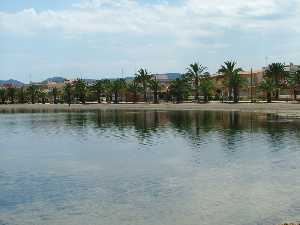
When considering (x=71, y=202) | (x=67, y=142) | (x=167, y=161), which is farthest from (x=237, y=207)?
(x=67, y=142)

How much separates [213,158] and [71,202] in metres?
13.4

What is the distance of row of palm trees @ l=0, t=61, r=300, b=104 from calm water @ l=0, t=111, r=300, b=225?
67793mm

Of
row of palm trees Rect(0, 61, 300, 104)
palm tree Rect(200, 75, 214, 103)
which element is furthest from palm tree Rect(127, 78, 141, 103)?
palm tree Rect(200, 75, 214, 103)

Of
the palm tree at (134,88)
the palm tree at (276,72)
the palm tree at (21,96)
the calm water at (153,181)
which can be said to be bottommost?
the calm water at (153,181)

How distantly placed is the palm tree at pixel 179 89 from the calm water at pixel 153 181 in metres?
82.0

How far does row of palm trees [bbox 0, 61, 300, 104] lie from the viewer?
110 m

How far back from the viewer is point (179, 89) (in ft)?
419

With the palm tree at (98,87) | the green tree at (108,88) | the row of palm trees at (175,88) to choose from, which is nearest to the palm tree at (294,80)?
the row of palm trees at (175,88)

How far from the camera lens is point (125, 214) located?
1834cm

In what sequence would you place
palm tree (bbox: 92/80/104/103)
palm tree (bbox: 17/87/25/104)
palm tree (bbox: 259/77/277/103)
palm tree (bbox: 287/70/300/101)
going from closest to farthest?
palm tree (bbox: 287/70/300/101) → palm tree (bbox: 259/77/277/103) → palm tree (bbox: 92/80/104/103) → palm tree (bbox: 17/87/25/104)

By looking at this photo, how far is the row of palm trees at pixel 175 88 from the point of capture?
11038cm

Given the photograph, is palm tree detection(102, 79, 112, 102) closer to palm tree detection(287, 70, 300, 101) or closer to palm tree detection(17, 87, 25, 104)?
palm tree detection(17, 87, 25, 104)

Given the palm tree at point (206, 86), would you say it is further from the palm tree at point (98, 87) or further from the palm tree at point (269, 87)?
the palm tree at point (98, 87)

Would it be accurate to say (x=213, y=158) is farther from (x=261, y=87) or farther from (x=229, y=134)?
(x=261, y=87)
